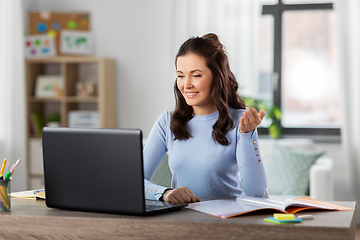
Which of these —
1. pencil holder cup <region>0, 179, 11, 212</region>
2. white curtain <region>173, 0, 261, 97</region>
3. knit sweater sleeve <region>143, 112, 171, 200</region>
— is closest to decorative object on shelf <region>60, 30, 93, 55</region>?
white curtain <region>173, 0, 261, 97</region>

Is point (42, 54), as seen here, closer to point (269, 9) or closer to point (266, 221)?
point (269, 9)

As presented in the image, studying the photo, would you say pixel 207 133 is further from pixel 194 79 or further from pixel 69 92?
pixel 69 92

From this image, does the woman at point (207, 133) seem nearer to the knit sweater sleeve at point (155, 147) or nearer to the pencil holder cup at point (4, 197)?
the knit sweater sleeve at point (155, 147)

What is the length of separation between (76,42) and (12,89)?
0.77 metres

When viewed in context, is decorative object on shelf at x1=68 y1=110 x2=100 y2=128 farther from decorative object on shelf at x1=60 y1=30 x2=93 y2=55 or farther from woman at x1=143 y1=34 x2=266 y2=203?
woman at x1=143 y1=34 x2=266 y2=203

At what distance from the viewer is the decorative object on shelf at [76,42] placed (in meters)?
4.56

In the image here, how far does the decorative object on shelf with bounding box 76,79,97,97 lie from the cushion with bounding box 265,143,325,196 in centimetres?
184

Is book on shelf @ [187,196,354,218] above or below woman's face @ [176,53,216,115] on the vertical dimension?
below

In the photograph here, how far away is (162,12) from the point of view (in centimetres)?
453

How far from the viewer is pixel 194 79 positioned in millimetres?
1568

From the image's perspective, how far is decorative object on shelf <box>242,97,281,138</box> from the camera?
4.02 meters

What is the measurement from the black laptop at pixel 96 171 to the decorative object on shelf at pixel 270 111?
286 centimetres

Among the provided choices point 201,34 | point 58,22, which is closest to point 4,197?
point 201,34

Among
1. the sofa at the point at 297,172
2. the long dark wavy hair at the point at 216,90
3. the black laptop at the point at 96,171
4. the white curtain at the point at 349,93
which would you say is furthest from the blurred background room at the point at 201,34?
the black laptop at the point at 96,171
